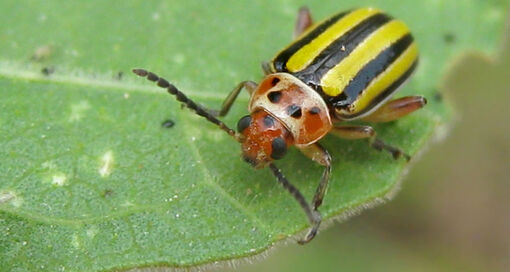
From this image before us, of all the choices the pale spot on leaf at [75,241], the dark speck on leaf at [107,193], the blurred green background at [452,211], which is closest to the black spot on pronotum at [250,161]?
the dark speck on leaf at [107,193]

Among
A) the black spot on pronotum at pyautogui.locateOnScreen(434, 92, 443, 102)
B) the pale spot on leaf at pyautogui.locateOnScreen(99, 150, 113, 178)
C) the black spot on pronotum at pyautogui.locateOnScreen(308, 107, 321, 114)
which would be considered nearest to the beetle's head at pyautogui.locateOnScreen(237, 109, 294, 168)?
the black spot on pronotum at pyautogui.locateOnScreen(308, 107, 321, 114)

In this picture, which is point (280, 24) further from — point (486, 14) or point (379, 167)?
point (486, 14)

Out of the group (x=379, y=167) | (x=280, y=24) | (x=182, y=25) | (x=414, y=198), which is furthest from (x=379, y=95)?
(x=414, y=198)

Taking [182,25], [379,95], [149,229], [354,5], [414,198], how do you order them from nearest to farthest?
[149,229], [379,95], [182,25], [354,5], [414,198]

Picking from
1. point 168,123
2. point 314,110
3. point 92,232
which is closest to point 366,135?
point 314,110

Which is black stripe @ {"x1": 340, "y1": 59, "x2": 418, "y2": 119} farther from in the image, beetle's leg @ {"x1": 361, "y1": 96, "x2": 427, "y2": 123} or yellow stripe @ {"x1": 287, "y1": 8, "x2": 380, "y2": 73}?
yellow stripe @ {"x1": 287, "y1": 8, "x2": 380, "y2": 73}

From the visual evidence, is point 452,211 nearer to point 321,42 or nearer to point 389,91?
point 389,91
